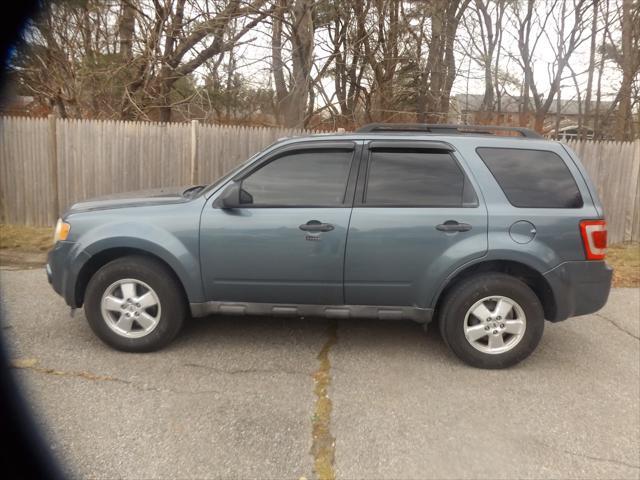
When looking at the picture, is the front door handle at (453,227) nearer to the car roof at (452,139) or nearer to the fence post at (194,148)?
the car roof at (452,139)

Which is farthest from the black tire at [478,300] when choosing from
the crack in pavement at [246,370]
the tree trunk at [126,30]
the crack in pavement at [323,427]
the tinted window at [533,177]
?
the tree trunk at [126,30]

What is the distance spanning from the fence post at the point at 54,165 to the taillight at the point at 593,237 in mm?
8563

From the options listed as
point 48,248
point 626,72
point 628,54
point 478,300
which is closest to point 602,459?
point 478,300

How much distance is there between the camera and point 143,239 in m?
3.76

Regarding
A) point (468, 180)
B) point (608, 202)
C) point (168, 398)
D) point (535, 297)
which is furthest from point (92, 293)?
point (608, 202)

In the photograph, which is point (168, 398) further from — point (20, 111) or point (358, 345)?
point (20, 111)

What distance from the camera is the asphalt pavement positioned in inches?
104

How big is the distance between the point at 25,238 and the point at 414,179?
716 cm

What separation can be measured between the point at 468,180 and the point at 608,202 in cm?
645

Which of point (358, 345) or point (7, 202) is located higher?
point (7, 202)

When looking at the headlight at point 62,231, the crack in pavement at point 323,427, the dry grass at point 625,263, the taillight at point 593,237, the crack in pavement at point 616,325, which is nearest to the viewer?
the crack in pavement at point 323,427

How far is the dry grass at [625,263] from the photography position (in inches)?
259

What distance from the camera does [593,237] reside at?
366 cm

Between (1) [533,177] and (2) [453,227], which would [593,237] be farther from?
(2) [453,227]
